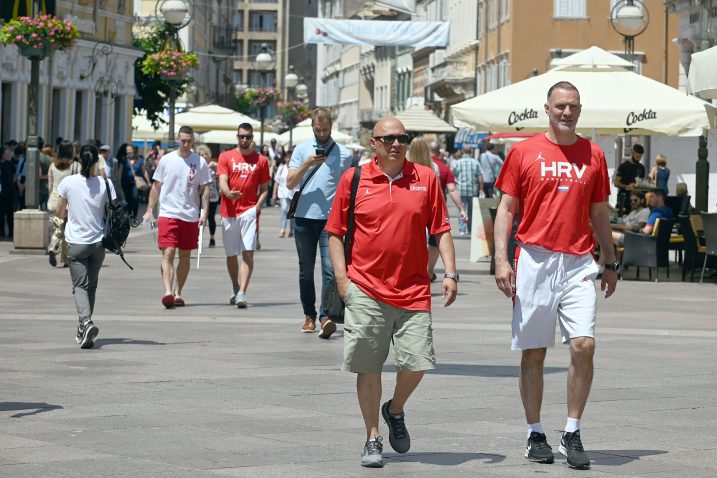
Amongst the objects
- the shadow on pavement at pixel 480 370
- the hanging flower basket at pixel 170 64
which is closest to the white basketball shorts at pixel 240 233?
the shadow on pavement at pixel 480 370

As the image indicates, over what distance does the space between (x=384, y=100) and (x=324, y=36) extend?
225 ft

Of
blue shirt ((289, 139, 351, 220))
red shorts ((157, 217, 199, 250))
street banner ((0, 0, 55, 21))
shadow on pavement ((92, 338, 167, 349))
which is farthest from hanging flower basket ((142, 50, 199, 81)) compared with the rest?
shadow on pavement ((92, 338, 167, 349))

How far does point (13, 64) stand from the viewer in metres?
39.1

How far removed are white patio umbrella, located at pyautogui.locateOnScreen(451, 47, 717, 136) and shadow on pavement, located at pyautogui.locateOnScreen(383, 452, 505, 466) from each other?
12.9 metres

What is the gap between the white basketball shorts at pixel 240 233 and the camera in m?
17.2

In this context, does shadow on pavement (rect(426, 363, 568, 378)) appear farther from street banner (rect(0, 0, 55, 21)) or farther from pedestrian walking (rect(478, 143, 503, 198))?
pedestrian walking (rect(478, 143, 503, 198))

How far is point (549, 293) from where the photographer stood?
27.9ft

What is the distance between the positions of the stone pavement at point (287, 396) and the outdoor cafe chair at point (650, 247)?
3881 millimetres

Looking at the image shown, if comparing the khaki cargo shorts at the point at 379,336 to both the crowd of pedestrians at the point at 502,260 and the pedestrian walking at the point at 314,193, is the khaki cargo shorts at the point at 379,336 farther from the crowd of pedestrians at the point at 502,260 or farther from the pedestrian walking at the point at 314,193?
the pedestrian walking at the point at 314,193

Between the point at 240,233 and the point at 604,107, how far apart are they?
6015 millimetres

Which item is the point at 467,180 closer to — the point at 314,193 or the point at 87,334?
the point at 314,193

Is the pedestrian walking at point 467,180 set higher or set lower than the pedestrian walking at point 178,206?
higher

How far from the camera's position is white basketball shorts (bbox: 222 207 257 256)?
678 inches

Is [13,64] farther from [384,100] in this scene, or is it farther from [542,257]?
[384,100]
